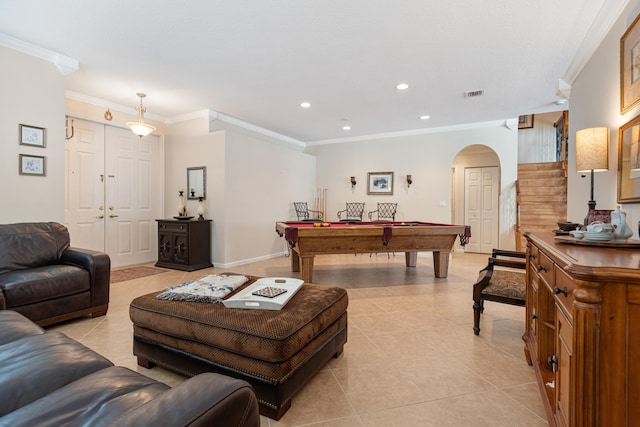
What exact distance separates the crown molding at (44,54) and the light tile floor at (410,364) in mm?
2724

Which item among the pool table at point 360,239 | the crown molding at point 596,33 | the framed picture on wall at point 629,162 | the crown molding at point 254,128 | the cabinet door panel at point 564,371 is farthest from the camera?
the crown molding at point 254,128

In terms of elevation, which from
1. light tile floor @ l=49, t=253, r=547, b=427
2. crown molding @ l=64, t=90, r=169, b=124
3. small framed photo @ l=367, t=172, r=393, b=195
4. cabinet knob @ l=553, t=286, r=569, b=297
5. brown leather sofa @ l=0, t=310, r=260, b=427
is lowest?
light tile floor @ l=49, t=253, r=547, b=427

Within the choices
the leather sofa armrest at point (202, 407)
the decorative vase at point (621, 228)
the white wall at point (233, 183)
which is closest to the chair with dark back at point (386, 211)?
the white wall at point (233, 183)

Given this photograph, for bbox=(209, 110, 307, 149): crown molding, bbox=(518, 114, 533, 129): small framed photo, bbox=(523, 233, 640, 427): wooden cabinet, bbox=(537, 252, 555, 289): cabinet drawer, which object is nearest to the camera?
bbox=(523, 233, 640, 427): wooden cabinet

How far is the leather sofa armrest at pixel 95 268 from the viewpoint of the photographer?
9.53 feet

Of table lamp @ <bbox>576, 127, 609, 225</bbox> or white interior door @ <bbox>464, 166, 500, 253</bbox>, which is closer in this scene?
table lamp @ <bbox>576, 127, 609, 225</bbox>

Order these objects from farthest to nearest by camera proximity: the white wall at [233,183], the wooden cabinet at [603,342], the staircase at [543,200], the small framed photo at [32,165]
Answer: the staircase at [543,200]
the white wall at [233,183]
the small framed photo at [32,165]
the wooden cabinet at [603,342]

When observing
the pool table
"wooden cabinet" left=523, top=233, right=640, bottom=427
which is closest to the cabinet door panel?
"wooden cabinet" left=523, top=233, right=640, bottom=427

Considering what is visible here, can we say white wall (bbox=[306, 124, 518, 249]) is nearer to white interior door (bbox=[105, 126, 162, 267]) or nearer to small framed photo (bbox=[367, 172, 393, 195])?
small framed photo (bbox=[367, 172, 393, 195])

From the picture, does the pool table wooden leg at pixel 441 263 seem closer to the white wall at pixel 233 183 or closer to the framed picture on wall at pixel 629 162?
the framed picture on wall at pixel 629 162

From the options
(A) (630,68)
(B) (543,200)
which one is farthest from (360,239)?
(B) (543,200)

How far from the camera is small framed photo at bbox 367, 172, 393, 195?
275 inches

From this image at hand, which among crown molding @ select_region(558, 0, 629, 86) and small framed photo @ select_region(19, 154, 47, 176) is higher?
crown molding @ select_region(558, 0, 629, 86)

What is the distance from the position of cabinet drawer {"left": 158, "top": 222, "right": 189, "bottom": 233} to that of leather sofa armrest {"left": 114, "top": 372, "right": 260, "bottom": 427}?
4577 mm
